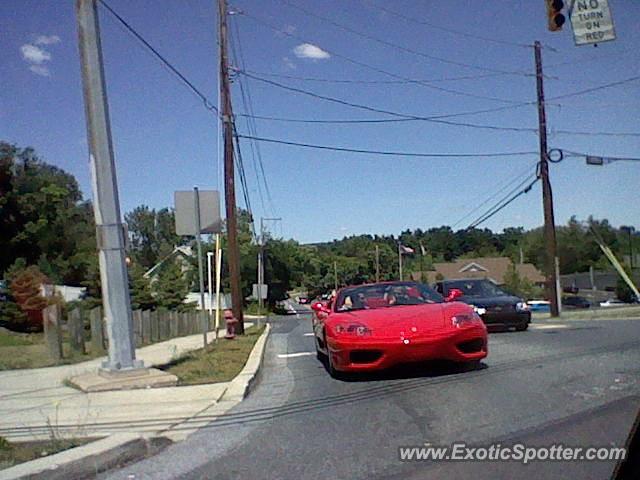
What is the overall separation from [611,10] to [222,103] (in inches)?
601

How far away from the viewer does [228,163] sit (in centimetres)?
2150

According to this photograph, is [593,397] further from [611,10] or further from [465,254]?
[465,254]

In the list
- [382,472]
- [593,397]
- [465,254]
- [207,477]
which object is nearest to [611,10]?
[593,397]

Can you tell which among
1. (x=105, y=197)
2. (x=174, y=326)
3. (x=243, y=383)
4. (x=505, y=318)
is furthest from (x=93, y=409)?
(x=174, y=326)

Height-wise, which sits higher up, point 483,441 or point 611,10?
point 611,10

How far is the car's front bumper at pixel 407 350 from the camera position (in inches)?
314

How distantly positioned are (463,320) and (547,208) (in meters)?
18.9

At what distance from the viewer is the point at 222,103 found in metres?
21.8

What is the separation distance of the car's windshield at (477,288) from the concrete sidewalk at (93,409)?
8.50 m

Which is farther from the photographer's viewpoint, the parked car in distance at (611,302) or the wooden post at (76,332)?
the parked car in distance at (611,302)

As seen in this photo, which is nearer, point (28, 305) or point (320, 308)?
point (320, 308)

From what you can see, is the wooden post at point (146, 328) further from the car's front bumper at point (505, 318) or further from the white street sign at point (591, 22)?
the white street sign at point (591, 22)

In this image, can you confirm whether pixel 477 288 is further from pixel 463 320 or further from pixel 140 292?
pixel 140 292

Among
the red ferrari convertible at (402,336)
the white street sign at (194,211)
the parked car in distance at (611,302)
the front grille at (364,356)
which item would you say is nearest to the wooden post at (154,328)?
the white street sign at (194,211)
